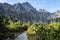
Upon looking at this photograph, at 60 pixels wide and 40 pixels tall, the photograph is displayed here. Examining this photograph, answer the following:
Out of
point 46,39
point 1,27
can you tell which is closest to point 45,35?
point 46,39

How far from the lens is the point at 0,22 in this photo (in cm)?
5934

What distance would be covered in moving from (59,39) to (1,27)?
17.9m

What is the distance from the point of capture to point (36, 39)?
69.6 meters

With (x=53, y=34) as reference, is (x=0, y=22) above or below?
above

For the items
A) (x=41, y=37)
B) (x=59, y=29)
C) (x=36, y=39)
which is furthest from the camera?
(x=36, y=39)

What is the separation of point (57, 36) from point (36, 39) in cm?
1755

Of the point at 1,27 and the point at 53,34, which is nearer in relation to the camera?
the point at 53,34

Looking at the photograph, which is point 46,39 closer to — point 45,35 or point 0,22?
point 45,35

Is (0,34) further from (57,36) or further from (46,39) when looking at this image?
(57,36)

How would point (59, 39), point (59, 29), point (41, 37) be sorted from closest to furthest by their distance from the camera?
point (59, 39) → point (59, 29) → point (41, 37)

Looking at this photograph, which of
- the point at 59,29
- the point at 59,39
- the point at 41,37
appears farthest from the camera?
the point at 41,37

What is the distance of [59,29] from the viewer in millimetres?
57031

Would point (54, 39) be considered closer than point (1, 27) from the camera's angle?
Yes

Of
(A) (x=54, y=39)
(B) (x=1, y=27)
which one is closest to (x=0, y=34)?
(B) (x=1, y=27)
